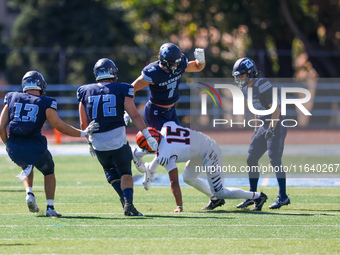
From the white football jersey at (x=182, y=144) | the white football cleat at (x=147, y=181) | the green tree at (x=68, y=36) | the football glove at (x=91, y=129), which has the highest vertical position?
the green tree at (x=68, y=36)

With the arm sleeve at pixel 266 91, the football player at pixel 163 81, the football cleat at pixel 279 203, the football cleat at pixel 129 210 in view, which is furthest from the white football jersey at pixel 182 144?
the football cleat at pixel 279 203

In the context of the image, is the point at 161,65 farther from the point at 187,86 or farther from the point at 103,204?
the point at 187,86

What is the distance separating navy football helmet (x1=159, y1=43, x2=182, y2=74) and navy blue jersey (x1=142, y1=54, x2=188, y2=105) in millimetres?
144

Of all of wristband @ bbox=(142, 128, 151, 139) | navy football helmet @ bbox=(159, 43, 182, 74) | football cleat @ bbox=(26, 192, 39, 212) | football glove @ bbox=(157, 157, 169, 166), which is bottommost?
football cleat @ bbox=(26, 192, 39, 212)

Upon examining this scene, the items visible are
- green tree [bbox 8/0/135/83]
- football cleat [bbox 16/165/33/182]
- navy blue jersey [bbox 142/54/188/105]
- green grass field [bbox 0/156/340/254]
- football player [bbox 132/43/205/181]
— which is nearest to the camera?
green grass field [bbox 0/156/340/254]

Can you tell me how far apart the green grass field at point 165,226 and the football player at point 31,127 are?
516 mm

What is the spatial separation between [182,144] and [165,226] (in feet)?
4.26

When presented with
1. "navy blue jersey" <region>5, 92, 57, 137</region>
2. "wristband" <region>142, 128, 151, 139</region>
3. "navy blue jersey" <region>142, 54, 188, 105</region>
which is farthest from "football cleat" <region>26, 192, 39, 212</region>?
"navy blue jersey" <region>142, 54, 188, 105</region>

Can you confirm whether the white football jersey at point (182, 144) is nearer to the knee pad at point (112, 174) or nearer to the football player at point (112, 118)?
the football player at point (112, 118)

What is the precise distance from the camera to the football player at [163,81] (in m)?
8.50

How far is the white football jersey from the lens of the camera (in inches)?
329

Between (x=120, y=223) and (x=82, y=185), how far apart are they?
4.04 meters

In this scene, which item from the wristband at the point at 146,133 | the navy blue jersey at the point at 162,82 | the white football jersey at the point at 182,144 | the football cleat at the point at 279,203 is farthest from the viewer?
the football cleat at the point at 279,203

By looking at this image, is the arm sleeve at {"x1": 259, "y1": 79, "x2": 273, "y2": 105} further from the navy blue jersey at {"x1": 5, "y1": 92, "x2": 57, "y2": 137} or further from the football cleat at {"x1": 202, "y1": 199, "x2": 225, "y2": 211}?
the navy blue jersey at {"x1": 5, "y1": 92, "x2": 57, "y2": 137}
